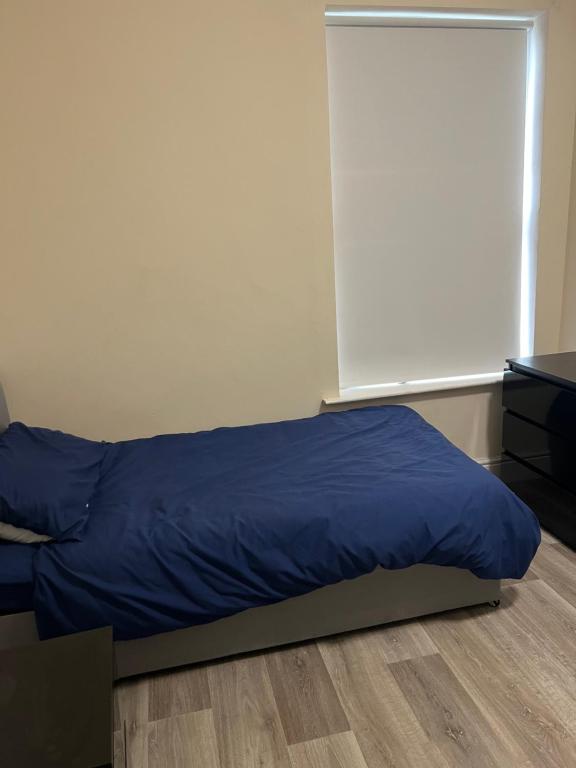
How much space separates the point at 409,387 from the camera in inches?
119

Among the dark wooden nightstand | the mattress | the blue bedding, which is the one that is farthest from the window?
the dark wooden nightstand

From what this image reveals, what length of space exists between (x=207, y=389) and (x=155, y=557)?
108cm

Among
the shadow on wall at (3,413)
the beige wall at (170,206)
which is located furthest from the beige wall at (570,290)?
the shadow on wall at (3,413)

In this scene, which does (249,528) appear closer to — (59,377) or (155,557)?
(155,557)

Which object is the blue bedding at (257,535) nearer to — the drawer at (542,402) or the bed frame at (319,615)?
the bed frame at (319,615)

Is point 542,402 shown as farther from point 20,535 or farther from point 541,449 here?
point 20,535

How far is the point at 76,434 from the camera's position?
8.93 feet

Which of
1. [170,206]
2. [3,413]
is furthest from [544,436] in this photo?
[3,413]

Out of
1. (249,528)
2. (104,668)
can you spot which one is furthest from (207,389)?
(104,668)

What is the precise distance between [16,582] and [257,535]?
0.75m

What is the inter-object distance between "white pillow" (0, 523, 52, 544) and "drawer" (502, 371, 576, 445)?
203cm

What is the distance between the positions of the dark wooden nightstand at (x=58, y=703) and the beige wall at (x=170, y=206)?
142cm

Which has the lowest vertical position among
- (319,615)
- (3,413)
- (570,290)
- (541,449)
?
(319,615)

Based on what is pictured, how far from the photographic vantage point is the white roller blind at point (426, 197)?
2.70 m
